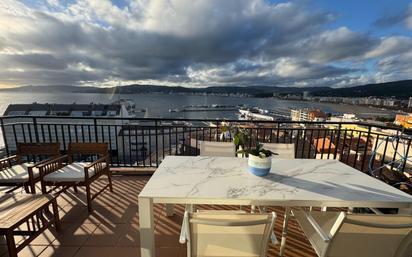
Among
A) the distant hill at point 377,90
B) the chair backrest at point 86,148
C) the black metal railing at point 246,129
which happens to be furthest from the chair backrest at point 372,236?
the distant hill at point 377,90

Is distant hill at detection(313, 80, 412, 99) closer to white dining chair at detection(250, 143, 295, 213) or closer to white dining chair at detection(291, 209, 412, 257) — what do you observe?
white dining chair at detection(250, 143, 295, 213)

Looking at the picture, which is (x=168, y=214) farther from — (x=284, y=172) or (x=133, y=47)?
(x=133, y=47)

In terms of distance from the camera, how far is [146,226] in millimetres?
1273

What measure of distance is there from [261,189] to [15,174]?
3082 mm

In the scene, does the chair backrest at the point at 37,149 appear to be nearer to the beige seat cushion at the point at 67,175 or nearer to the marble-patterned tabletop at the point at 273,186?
the beige seat cushion at the point at 67,175

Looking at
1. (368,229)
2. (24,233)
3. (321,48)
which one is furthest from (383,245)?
(321,48)

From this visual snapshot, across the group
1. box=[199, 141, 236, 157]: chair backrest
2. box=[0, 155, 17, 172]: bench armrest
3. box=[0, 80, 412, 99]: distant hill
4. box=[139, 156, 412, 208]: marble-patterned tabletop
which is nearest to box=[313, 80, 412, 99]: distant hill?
box=[0, 80, 412, 99]: distant hill

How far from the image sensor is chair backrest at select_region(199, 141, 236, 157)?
2.35 meters

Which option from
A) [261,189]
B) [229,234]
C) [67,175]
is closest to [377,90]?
[261,189]

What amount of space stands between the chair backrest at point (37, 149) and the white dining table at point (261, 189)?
2095mm

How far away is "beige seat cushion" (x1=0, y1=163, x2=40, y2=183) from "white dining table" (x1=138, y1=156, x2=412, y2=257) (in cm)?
197

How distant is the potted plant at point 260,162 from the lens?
5.03ft

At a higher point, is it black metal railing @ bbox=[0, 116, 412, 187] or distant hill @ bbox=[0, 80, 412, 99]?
distant hill @ bbox=[0, 80, 412, 99]

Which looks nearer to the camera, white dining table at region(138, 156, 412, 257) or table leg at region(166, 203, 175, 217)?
white dining table at region(138, 156, 412, 257)
